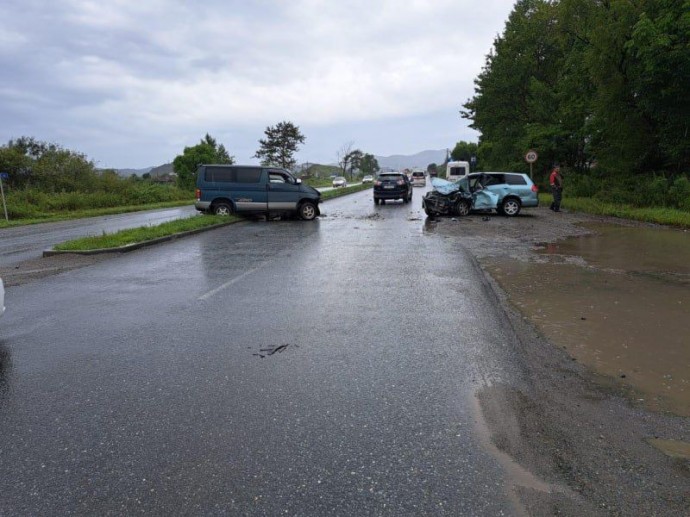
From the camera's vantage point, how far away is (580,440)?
3199 millimetres

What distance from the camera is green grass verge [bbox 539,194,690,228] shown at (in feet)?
49.1

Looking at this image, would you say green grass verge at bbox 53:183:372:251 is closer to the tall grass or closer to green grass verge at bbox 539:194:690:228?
green grass verge at bbox 539:194:690:228

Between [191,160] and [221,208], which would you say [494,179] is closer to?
[221,208]

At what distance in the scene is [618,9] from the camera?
1914cm

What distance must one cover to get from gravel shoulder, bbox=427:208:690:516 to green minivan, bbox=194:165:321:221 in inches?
599

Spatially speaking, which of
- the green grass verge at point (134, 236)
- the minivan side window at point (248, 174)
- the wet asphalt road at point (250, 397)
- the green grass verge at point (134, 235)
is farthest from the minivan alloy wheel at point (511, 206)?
the wet asphalt road at point (250, 397)

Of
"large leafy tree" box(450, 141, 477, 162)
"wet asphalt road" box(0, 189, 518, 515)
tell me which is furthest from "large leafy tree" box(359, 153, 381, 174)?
"wet asphalt road" box(0, 189, 518, 515)

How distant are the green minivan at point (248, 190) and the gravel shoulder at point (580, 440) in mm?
15213

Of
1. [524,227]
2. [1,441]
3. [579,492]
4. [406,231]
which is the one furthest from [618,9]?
[1,441]

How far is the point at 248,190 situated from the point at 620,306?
49.9ft

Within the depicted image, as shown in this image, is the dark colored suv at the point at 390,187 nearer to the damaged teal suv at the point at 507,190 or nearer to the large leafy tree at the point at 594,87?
the damaged teal suv at the point at 507,190

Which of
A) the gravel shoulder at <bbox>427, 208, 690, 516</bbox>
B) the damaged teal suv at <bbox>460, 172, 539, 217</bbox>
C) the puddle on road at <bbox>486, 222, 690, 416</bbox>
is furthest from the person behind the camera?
the damaged teal suv at <bbox>460, 172, 539, 217</bbox>

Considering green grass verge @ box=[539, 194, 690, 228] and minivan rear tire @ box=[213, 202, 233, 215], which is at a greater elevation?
minivan rear tire @ box=[213, 202, 233, 215]

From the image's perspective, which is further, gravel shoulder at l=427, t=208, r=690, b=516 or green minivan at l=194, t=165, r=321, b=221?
green minivan at l=194, t=165, r=321, b=221
